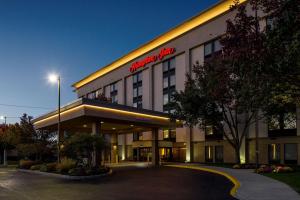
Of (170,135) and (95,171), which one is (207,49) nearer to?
(170,135)

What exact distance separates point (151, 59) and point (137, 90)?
799 centimetres

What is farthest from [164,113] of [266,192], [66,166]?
[266,192]

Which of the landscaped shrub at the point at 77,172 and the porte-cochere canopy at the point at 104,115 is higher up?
the porte-cochere canopy at the point at 104,115

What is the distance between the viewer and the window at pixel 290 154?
41.4m

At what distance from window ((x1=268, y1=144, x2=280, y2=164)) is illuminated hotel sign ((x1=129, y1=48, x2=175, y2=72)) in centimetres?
2271

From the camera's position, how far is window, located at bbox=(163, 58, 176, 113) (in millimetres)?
59625

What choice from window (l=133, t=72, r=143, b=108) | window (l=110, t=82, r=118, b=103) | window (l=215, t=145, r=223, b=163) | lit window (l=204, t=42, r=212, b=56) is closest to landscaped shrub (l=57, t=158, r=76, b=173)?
window (l=215, t=145, r=223, b=163)

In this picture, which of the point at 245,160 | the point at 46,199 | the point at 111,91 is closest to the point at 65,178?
the point at 46,199

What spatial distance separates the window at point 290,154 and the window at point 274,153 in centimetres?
100

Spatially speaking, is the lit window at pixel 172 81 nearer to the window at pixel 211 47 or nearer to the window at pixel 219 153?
the window at pixel 211 47

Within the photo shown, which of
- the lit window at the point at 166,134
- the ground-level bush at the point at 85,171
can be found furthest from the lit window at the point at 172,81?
the ground-level bush at the point at 85,171

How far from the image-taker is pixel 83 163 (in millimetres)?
35969

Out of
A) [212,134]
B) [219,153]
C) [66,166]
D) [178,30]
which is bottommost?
[219,153]

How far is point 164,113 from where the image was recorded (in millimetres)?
46344
